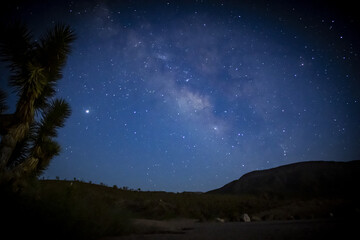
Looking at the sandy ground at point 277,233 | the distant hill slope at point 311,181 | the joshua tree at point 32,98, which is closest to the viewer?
the sandy ground at point 277,233

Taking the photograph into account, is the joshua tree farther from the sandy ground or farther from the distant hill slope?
the distant hill slope

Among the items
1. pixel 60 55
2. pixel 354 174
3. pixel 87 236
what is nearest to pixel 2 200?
pixel 87 236

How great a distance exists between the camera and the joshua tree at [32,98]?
7.26 meters

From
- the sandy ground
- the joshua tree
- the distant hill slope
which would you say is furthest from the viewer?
the distant hill slope

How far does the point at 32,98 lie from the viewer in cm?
762

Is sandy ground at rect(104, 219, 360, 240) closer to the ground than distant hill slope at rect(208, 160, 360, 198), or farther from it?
closer to the ground

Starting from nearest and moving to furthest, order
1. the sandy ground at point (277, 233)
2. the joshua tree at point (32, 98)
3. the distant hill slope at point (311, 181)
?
the sandy ground at point (277, 233) → the joshua tree at point (32, 98) → the distant hill slope at point (311, 181)

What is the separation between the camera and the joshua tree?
286 inches

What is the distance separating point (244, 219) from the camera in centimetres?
885

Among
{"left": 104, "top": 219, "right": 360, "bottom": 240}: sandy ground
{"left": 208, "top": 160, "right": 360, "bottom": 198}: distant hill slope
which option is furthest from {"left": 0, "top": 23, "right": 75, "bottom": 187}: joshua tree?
{"left": 208, "top": 160, "right": 360, "bottom": 198}: distant hill slope

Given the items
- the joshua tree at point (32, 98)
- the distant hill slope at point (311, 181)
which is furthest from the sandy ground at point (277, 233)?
the distant hill slope at point (311, 181)

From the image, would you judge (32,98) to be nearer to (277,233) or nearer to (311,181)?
(277,233)

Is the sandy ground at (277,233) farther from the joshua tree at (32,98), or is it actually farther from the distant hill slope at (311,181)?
the distant hill slope at (311,181)

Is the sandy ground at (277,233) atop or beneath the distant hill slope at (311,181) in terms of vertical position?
beneath
